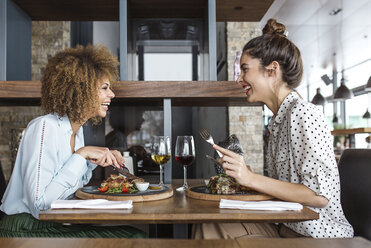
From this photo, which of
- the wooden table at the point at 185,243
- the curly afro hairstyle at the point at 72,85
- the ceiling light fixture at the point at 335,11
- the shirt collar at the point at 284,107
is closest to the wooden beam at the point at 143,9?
the curly afro hairstyle at the point at 72,85

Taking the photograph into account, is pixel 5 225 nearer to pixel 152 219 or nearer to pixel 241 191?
pixel 152 219

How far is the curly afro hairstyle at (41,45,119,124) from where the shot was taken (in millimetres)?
1360

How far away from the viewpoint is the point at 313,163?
115 cm

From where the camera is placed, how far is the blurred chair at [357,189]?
50.6 inches

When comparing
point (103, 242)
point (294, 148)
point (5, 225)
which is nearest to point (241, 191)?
point (294, 148)

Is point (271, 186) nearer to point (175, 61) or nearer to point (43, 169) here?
point (43, 169)

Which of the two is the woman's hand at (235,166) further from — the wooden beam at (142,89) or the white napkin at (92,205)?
the wooden beam at (142,89)

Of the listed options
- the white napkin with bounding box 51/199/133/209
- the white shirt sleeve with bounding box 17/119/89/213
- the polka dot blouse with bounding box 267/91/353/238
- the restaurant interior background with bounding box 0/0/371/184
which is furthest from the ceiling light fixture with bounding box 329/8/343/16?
the white napkin with bounding box 51/199/133/209

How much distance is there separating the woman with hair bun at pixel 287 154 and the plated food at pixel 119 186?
316 mm

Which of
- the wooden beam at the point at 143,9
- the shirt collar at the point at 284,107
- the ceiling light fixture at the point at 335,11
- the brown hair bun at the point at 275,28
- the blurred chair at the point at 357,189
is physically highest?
the ceiling light fixture at the point at 335,11

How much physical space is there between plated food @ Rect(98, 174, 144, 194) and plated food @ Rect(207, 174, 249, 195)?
288 mm

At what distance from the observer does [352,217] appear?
1.34 meters

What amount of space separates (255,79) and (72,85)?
774mm

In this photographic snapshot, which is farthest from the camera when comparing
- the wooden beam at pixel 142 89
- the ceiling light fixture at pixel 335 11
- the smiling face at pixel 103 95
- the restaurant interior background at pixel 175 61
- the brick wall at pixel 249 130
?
the ceiling light fixture at pixel 335 11
